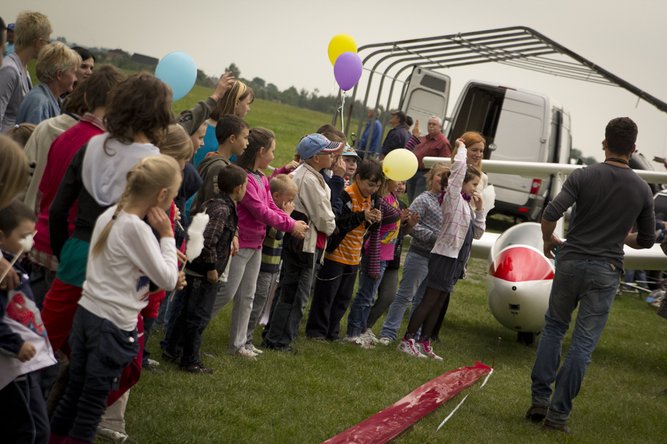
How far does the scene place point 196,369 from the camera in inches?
246

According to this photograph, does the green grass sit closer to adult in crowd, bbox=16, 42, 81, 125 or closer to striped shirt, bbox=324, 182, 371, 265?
striped shirt, bbox=324, 182, 371, 265

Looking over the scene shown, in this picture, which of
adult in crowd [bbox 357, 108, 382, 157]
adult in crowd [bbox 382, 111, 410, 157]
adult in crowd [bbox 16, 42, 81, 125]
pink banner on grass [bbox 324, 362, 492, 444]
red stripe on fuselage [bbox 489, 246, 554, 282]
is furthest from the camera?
adult in crowd [bbox 357, 108, 382, 157]

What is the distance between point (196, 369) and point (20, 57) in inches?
98.6

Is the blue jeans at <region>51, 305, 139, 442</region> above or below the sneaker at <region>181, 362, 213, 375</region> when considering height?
above

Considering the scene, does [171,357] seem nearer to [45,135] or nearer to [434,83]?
[45,135]

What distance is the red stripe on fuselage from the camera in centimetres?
957

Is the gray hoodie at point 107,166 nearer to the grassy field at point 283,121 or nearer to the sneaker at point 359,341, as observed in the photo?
the sneaker at point 359,341

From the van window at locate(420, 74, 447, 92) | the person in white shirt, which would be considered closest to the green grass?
the person in white shirt

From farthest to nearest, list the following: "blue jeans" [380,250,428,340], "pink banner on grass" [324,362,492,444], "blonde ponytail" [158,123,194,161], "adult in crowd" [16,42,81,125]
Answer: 1. "blue jeans" [380,250,428,340]
2. "adult in crowd" [16,42,81,125]
3. "pink banner on grass" [324,362,492,444]
4. "blonde ponytail" [158,123,194,161]

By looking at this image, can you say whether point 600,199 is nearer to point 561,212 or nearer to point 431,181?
point 561,212

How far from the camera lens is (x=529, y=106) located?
66.7ft

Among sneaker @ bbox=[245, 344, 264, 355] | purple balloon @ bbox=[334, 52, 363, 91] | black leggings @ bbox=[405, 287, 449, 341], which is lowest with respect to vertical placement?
sneaker @ bbox=[245, 344, 264, 355]

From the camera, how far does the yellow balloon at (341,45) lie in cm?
1029

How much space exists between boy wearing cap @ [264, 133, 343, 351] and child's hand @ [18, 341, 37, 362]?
13.5 ft
